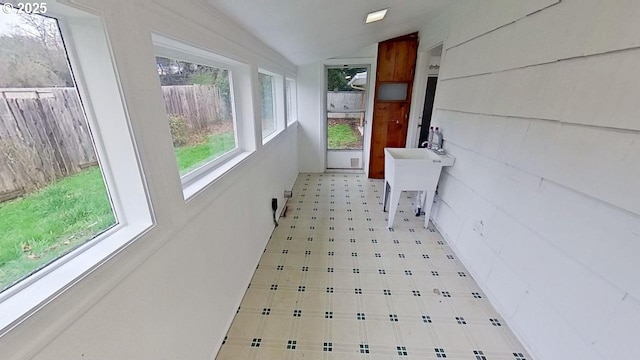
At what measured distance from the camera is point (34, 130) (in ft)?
2.03

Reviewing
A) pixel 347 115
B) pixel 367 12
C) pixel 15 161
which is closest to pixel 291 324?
pixel 15 161

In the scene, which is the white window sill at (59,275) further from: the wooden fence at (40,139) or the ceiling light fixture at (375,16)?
the ceiling light fixture at (375,16)

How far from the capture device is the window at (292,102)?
162 inches

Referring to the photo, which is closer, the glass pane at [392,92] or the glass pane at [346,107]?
the glass pane at [392,92]

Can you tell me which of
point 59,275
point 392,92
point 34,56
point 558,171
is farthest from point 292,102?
point 59,275

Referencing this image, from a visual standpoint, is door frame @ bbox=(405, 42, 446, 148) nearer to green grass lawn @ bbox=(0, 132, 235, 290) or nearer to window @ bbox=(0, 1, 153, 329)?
window @ bbox=(0, 1, 153, 329)

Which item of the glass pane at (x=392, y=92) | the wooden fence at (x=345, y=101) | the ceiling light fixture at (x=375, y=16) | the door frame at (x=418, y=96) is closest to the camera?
the ceiling light fixture at (x=375, y=16)

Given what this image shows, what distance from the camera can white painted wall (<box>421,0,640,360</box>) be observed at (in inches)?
39.8

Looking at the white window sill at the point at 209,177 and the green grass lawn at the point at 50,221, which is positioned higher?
the green grass lawn at the point at 50,221

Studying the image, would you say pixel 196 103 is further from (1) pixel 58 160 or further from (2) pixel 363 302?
(2) pixel 363 302

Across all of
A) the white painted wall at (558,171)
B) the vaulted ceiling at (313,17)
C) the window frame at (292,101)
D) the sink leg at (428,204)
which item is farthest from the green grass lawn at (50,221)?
the window frame at (292,101)

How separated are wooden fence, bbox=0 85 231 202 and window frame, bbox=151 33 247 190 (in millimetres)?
405

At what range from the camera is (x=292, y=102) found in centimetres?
427

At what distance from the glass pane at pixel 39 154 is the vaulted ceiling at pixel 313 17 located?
76 cm
